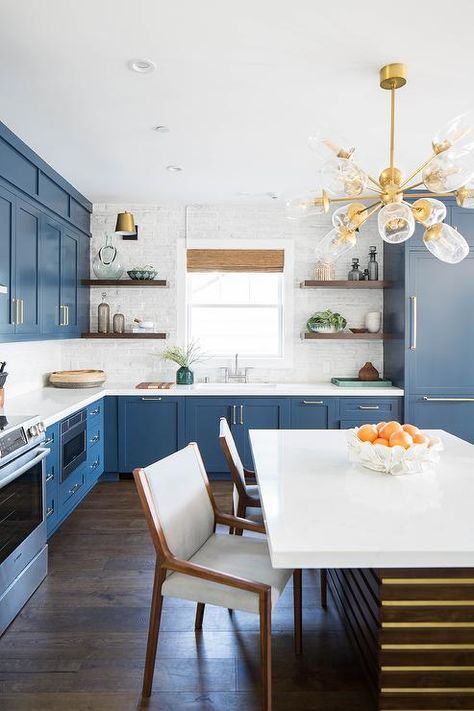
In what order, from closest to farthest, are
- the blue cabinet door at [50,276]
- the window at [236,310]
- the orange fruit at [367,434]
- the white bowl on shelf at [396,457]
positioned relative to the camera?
the white bowl on shelf at [396,457] → the orange fruit at [367,434] → the blue cabinet door at [50,276] → the window at [236,310]

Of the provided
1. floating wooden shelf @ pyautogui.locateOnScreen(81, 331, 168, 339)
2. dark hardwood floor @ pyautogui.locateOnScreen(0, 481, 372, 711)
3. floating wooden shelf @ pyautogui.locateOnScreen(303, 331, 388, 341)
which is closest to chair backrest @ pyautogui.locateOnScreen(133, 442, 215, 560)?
dark hardwood floor @ pyautogui.locateOnScreen(0, 481, 372, 711)

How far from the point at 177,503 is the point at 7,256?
79.4 inches

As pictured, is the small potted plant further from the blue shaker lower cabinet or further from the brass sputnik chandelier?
the brass sputnik chandelier

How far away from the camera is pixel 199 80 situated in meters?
2.65

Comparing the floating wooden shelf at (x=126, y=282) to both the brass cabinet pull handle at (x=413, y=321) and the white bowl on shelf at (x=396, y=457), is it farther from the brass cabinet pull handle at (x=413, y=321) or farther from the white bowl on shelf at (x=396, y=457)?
the white bowl on shelf at (x=396, y=457)

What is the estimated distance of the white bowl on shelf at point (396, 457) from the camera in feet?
7.22

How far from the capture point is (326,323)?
504 centimetres

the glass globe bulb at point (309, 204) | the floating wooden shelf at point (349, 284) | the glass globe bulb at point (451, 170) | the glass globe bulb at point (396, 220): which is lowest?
the glass globe bulb at point (396, 220)

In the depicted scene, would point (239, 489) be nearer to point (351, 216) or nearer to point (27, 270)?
point (351, 216)

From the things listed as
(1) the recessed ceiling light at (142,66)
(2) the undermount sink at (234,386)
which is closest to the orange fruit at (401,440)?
(1) the recessed ceiling light at (142,66)

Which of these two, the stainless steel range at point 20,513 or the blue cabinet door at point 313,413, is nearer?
the stainless steel range at point 20,513

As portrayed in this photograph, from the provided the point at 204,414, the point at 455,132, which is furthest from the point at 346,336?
the point at 455,132

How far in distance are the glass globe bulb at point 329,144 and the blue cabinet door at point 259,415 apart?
8.95 feet

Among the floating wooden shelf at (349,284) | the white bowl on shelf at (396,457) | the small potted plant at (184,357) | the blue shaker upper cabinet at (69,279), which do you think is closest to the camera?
the white bowl on shelf at (396,457)
